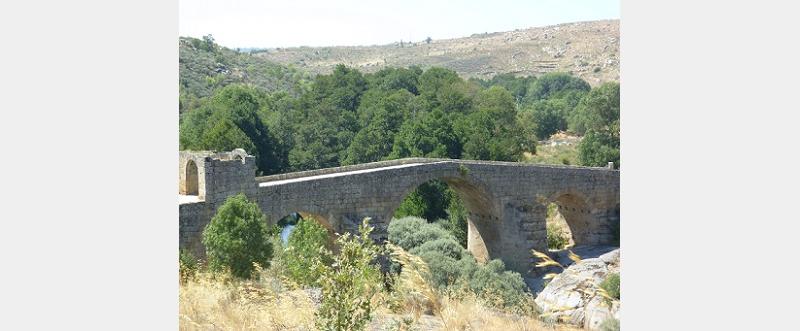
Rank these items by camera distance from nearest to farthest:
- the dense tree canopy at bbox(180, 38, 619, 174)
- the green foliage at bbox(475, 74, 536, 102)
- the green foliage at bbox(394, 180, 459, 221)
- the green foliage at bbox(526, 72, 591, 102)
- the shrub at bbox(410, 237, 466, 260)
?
1. the shrub at bbox(410, 237, 466, 260)
2. the green foliage at bbox(394, 180, 459, 221)
3. the dense tree canopy at bbox(180, 38, 619, 174)
4. the green foliage at bbox(526, 72, 591, 102)
5. the green foliage at bbox(475, 74, 536, 102)

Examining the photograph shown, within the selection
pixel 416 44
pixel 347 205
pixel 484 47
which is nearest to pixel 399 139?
pixel 347 205

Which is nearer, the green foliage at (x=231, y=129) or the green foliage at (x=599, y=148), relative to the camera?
the green foliage at (x=231, y=129)

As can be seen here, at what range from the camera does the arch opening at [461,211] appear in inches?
885

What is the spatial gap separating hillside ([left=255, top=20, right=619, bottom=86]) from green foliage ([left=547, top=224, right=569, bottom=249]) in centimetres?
1125

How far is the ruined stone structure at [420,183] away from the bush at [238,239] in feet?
6.18

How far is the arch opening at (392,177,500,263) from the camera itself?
22.5 m

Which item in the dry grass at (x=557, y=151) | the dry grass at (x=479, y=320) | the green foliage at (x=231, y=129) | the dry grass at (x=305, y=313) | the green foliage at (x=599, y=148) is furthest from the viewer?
the dry grass at (x=557, y=151)

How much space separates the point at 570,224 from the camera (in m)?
25.6

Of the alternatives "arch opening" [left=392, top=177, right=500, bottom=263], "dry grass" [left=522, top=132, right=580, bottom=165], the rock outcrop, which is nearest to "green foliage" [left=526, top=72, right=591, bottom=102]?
"dry grass" [left=522, top=132, right=580, bottom=165]

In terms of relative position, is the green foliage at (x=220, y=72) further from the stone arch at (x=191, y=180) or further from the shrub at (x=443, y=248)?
the stone arch at (x=191, y=180)

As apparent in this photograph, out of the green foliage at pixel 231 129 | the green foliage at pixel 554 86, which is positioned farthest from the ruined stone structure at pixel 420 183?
the green foliage at pixel 554 86

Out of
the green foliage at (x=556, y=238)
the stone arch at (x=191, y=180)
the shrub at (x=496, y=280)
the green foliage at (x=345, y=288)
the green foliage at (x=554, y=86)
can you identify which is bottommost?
the shrub at (x=496, y=280)

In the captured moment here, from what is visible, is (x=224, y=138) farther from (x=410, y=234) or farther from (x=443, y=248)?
(x=443, y=248)

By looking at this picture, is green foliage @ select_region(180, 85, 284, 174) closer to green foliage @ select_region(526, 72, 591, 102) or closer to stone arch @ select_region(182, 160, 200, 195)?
stone arch @ select_region(182, 160, 200, 195)
